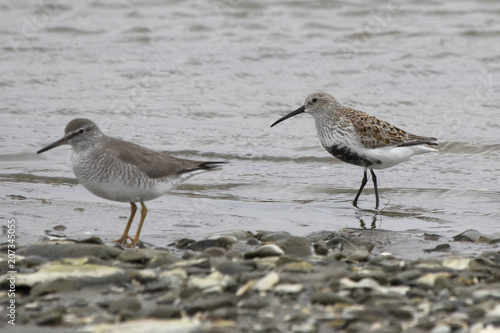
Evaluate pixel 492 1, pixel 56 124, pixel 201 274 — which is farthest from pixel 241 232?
pixel 492 1

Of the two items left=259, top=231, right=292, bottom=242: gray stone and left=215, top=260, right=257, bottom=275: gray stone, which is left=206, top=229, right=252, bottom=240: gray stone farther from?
left=215, top=260, right=257, bottom=275: gray stone

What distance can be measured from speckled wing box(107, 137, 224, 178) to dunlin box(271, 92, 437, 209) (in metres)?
2.47

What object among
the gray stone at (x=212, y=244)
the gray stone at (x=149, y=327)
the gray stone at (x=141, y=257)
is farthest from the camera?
the gray stone at (x=212, y=244)

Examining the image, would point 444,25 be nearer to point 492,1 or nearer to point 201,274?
point 492,1

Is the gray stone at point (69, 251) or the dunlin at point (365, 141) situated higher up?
the dunlin at point (365, 141)

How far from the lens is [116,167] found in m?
6.67

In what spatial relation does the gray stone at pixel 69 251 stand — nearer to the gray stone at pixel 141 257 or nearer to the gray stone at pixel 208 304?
the gray stone at pixel 141 257

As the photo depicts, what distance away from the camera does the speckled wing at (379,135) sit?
9.09 metres

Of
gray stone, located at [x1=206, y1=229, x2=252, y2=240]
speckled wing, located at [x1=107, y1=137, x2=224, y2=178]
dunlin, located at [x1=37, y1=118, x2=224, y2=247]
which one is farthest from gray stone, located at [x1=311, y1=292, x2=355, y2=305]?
speckled wing, located at [x1=107, y1=137, x2=224, y2=178]

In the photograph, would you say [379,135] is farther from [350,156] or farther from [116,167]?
[116,167]

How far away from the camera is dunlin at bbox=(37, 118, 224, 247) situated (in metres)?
6.64

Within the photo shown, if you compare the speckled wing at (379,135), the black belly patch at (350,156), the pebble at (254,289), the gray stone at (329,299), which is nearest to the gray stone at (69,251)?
the pebble at (254,289)

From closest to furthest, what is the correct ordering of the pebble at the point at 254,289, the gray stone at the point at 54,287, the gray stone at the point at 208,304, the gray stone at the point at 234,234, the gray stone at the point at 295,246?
the pebble at the point at 254,289 → the gray stone at the point at 208,304 → the gray stone at the point at 54,287 → the gray stone at the point at 295,246 → the gray stone at the point at 234,234

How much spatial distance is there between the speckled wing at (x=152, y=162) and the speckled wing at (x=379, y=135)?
2603 millimetres
